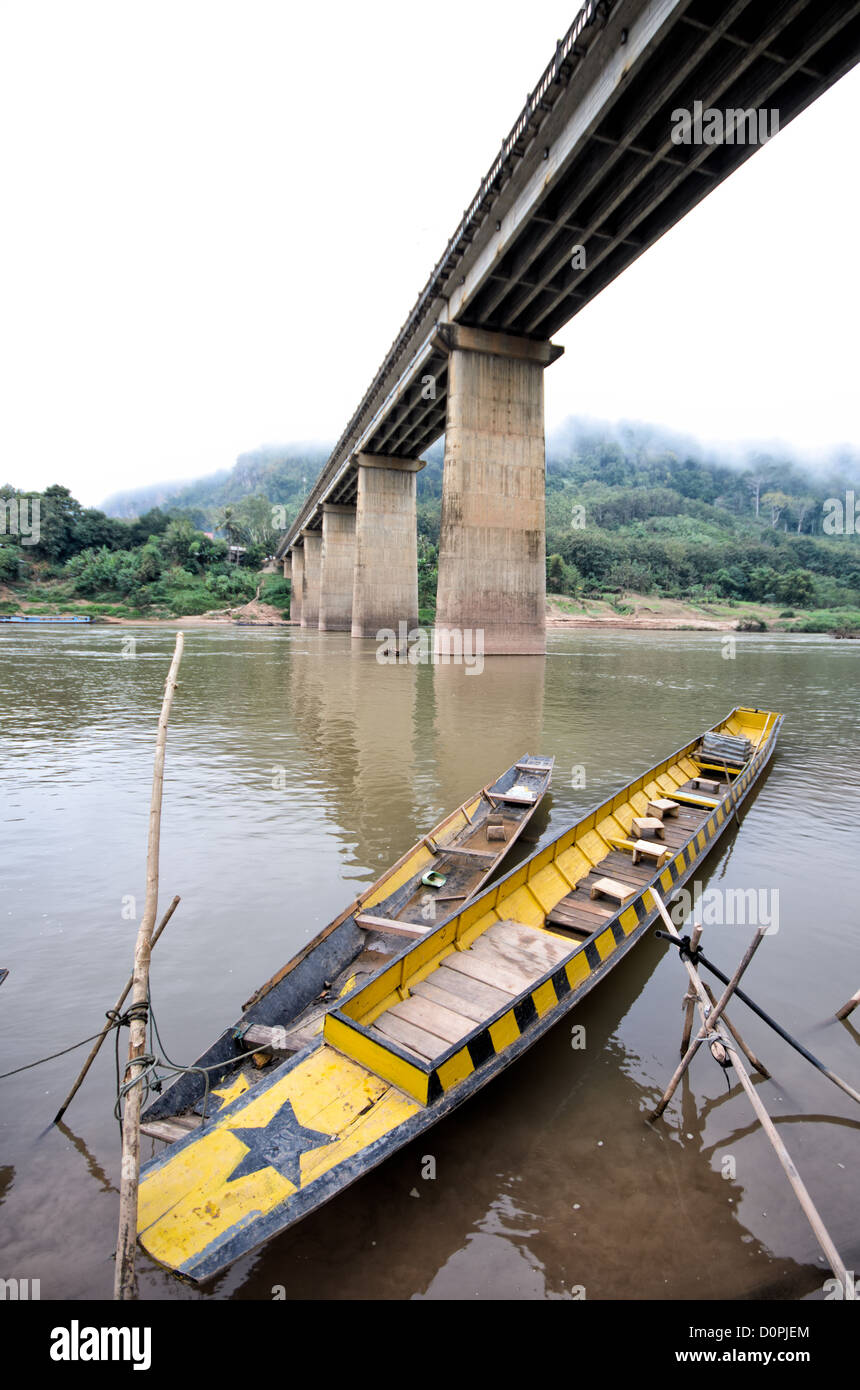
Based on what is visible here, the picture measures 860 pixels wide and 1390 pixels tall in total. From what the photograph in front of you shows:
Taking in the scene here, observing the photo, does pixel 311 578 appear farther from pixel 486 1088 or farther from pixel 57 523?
pixel 486 1088

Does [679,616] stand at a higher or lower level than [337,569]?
lower

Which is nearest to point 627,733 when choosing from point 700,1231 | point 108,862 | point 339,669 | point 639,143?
point 108,862

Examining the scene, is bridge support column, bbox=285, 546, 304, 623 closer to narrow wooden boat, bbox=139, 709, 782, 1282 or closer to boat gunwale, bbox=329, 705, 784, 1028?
boat gunwale, bbox=329, 705, 784, 1028

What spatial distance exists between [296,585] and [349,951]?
7516 cm

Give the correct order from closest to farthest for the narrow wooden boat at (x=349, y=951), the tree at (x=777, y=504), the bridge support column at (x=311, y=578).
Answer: the narrow wooden boat at (x=349, y=951), the bridge support column at (x=311, y=578), the tree at (x=777, y=504)

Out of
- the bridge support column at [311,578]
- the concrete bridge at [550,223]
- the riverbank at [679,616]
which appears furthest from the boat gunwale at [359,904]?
the riverbank at [679,616]

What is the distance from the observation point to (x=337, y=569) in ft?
188

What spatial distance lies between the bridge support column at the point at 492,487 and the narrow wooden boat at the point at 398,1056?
23221 millimetres

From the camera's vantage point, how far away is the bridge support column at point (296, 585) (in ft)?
248

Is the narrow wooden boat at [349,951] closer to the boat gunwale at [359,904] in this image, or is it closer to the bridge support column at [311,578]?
the boat gunwale at [359,904]

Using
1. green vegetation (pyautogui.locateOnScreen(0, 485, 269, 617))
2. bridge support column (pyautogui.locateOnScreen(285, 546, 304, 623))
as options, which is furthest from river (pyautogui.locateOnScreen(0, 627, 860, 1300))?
bridge support column (pyautogui.locateOnScreen(285, 546, 304, 623))

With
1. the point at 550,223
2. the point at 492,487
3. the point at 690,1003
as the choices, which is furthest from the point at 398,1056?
the point at 492,487

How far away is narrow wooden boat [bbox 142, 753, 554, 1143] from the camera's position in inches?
132

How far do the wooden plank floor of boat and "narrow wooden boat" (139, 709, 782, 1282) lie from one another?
0.01 metres
